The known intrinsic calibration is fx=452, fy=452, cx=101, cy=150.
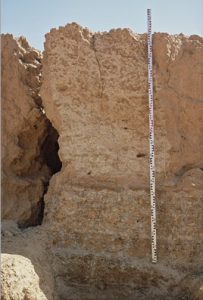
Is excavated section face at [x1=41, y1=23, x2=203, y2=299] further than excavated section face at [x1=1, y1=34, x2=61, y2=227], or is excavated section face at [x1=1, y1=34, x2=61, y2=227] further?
excavated section face at [x1=1, y1=34, x2=61, y2=227]

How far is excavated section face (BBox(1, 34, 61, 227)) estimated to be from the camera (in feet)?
19.6

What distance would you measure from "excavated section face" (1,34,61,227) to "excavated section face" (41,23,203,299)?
0.59 meters

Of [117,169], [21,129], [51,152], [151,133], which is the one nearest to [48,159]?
[51,152]

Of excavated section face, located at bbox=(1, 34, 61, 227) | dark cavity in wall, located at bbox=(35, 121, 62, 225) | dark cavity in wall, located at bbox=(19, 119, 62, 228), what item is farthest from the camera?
dark cavity in wall, located at bbox=(35, 121, 62, 225)

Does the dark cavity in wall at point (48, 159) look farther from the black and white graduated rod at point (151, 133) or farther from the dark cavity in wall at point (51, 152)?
the black and white graduated rod at point (151, 133)

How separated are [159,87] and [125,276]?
7.21 feet

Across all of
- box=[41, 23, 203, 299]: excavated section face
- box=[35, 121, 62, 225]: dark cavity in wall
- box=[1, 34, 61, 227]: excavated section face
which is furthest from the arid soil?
box=[35, 121, 62, 225]: dark cavity in wall

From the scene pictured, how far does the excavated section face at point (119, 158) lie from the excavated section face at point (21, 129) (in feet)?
1.92

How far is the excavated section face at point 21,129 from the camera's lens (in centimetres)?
596

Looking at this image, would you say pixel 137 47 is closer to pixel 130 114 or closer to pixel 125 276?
pixel 130 114

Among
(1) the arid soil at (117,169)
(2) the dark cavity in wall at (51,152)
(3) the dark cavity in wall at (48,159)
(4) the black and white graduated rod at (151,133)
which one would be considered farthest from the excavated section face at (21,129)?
(4) the black and white graduated rod at (151,133)

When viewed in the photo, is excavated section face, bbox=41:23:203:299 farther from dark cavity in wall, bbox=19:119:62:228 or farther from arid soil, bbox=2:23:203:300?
dark cavity in wall, bbox=19:119:62:228

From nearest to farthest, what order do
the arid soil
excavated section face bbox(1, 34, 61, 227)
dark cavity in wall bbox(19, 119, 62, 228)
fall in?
the arid soil → excavated section face bbox(1, 34, 61, 227) → dark cavity in wall bbox(19, 119, 62, 228)

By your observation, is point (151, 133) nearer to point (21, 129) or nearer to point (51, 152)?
point (21, 129)
